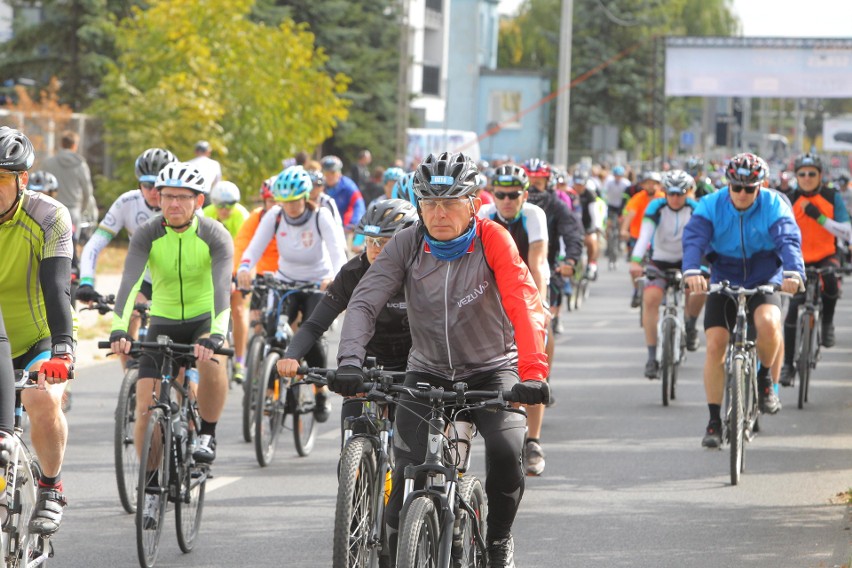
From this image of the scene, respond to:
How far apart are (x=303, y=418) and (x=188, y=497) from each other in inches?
126

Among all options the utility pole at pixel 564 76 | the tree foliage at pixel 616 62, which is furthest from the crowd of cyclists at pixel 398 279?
the tree foliage at pixel 616 62

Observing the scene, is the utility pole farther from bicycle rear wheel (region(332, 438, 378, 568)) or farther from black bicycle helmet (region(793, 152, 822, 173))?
bicycle rear wheel (region(332, 438, 378, 568))

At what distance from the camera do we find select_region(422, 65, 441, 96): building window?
252ft

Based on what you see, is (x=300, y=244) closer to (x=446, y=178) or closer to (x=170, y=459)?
(x=170, y=459)

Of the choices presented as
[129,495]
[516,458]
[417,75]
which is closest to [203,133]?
[129,495]

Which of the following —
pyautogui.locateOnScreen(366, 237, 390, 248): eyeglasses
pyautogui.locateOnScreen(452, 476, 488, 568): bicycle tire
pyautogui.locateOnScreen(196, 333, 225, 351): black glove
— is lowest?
pyautogui.locateOnScreen(452, 476, 488, 568): bicycle tire

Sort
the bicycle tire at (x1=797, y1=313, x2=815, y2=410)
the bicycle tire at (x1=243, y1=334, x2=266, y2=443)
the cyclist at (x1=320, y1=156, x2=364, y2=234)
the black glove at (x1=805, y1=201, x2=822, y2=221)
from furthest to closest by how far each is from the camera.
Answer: the cyclist at (x1=320, y1=156, x2=364, y2=234)
the black glove at (x1=805, y1=201, x2=822, y2=221)
the bicycle tire at (x1=797, y1=313, x2=815, y2=410)
the bicycle tire at (x1=243, y1=334, x2=266, y2=443)

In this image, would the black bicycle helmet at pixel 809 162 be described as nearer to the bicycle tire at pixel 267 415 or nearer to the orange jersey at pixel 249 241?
the orange jersey at pixel 249 241

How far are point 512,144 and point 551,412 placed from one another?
73.0m

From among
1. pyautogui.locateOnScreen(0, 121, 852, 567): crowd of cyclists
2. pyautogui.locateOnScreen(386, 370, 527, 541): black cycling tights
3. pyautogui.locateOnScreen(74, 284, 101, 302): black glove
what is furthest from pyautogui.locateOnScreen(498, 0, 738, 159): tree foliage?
pyautogui.locateOnScreen(386, 370, 527, 541): black cycling tights

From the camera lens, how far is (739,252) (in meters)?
10.5

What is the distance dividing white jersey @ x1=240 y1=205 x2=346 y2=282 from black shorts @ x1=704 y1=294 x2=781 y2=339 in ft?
8.66

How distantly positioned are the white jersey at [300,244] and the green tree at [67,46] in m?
24.4

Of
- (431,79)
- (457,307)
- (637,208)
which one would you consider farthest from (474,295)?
(431,79)
